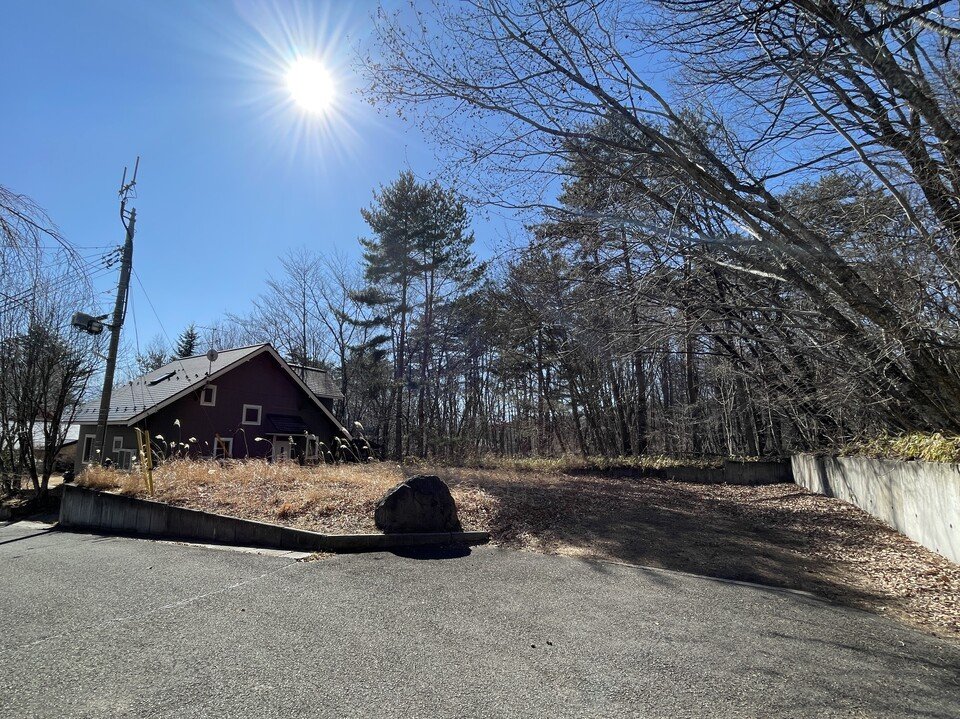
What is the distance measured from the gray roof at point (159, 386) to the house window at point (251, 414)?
2.10m

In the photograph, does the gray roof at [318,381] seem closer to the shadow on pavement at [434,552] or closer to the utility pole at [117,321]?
the utility pole at [117,321]

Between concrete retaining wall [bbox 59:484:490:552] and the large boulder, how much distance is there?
6.9 inches

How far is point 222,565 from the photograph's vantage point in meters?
5.96

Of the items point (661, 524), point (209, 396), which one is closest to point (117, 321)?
point (209, 396)

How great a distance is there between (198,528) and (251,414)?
15588mm

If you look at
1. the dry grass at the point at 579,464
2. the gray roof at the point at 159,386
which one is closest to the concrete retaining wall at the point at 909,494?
the dry grass at the point at 579,464

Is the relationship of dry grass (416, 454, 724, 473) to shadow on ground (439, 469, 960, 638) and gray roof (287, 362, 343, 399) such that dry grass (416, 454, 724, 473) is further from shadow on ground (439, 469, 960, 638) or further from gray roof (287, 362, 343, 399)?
gray roof (287, 362, 343, 399)

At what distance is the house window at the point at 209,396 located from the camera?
69.3ft

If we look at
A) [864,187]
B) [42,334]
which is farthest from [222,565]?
[42,334]

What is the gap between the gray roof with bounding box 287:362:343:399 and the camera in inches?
1094

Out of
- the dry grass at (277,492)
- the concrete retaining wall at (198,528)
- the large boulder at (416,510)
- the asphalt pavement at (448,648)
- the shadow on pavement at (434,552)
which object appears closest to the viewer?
the asphalt pavement at (448,648)

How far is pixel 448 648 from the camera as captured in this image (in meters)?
3.60

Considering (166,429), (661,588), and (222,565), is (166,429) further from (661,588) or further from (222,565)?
(661,588)

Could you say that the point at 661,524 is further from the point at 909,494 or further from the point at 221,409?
the point at 221,409
